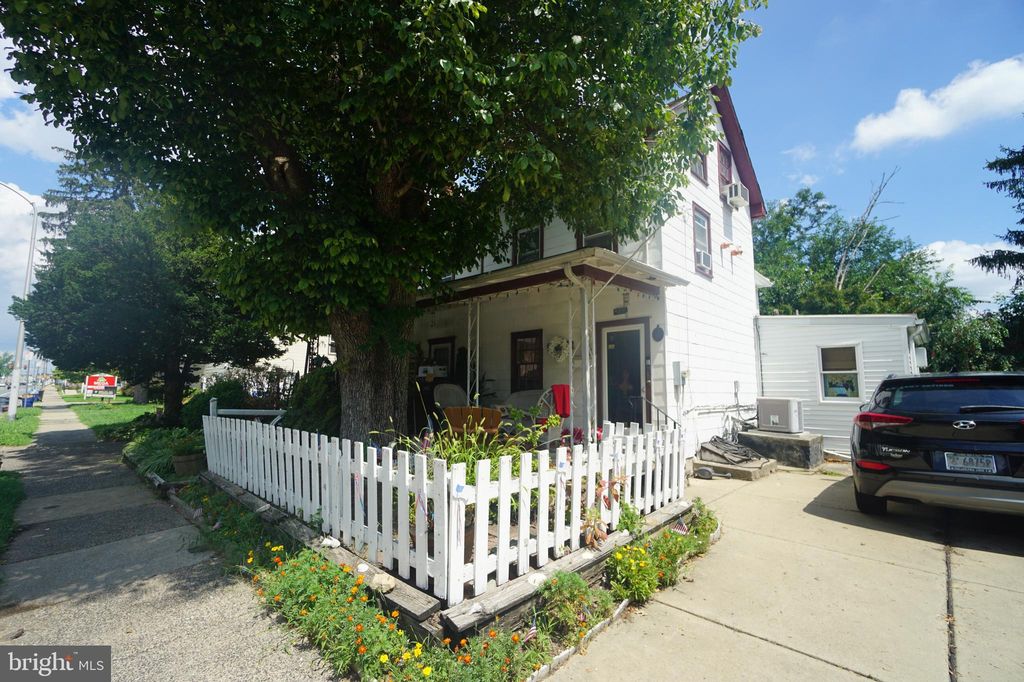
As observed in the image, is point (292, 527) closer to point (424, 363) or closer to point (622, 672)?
point (622, 672)

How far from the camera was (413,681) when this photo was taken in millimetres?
2289

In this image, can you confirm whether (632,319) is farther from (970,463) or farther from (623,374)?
(970,463)

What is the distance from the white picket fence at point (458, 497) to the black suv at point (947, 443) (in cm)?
207

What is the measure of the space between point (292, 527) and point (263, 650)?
1.48 meters

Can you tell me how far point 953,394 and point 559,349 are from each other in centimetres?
580

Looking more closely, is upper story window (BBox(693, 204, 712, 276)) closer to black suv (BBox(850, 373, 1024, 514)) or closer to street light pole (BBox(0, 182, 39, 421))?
black suv (BBox(850, 373, 1024, 514))

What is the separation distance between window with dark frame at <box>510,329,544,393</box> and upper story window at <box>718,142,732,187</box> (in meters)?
6.15

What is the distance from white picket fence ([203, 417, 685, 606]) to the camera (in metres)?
2.84

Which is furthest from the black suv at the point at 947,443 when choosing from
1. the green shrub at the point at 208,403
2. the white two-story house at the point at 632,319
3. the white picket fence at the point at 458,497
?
the green shrub at the point at 208,403

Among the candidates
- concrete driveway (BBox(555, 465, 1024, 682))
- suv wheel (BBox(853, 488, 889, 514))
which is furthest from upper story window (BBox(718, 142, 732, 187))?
concrete driveway (BBox(555, 465, 1024, 682))

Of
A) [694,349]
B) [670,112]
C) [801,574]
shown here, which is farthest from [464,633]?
[694,349]

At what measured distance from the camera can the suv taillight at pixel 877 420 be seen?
4723mm

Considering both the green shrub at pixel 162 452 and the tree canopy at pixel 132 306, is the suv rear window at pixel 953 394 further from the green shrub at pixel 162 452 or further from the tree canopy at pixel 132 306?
the tree canopy at pixel 132 306

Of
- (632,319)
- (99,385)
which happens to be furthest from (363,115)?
(99,385)
